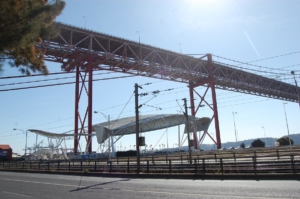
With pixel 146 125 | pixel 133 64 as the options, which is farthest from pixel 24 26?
pixel 146 125

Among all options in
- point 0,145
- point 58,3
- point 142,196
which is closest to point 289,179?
point 142,196

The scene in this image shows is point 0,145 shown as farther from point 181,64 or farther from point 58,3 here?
point 58,3

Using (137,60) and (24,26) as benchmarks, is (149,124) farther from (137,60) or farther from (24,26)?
(24,26)

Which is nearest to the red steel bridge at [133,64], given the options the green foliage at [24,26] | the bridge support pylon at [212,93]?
the bridge support pylon at [212,93]

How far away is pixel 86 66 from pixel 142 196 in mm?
40029

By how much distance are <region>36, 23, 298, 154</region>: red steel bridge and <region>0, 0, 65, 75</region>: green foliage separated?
2748 centimetres

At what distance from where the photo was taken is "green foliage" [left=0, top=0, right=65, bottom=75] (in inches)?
339

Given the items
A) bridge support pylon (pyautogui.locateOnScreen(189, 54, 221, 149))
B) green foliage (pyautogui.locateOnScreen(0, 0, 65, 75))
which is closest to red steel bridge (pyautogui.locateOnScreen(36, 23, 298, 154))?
bridge support pylon (pyautogui.locateOnScreen(189, 54, 221, 149))

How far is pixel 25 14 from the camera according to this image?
896 centimetres

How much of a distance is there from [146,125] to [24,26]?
57.9m

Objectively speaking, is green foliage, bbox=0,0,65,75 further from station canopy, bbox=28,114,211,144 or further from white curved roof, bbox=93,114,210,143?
white curved roof, bbox=93,114,210,143

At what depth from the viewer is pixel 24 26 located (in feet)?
29.6

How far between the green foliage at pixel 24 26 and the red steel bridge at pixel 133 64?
27484 mm

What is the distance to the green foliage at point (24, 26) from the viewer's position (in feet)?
28.2
